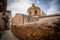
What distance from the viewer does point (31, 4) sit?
1970cm

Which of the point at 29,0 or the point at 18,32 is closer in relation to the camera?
the point at 18,32

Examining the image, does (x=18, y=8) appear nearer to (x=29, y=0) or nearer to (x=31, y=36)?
(x=29, y=0)

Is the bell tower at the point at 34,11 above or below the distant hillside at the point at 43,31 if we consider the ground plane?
above

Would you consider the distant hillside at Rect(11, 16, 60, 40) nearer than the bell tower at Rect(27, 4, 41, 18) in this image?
Yes

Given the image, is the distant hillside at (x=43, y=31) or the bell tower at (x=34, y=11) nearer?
the distant hillside at (x=43, y=31)

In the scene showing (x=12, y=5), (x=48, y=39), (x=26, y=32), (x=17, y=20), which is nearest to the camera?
(x=48, y=39)

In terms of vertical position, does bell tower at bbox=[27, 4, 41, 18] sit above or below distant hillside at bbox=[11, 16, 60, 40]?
above

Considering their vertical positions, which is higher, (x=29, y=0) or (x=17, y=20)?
(x=29, y=0)

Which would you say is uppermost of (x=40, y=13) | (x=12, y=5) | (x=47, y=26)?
(x=12, y=5)

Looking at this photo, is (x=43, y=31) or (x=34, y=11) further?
(x=34, y=11)

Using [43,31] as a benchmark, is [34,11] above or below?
above

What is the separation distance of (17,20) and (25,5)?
16.6ft

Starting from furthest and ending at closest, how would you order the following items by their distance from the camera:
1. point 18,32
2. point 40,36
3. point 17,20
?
point 17,20, point 18,32, point 40,36

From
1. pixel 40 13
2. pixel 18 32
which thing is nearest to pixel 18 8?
pixel 40 13
